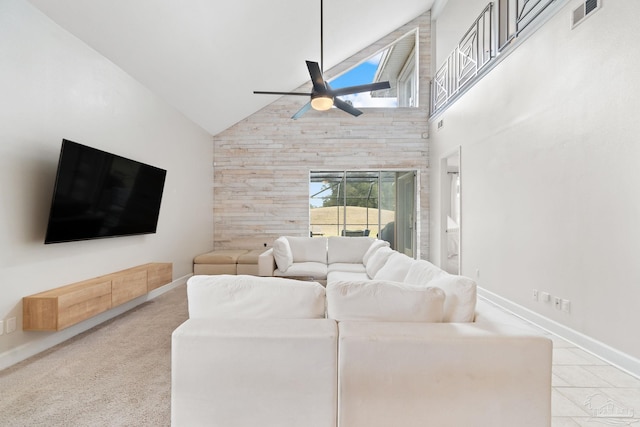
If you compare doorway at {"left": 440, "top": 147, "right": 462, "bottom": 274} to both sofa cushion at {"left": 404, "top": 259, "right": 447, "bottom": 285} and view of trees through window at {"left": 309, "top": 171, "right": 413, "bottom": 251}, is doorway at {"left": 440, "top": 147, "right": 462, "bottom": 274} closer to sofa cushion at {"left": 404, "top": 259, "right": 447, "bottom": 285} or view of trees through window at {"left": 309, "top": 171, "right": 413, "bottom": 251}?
view of trees through window at {"left": 309, "top": 171, "right": 413, "bottom": 251}

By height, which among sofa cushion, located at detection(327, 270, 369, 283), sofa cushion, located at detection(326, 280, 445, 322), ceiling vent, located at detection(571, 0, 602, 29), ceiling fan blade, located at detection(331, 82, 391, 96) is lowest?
sofa cushion, located at detection(327, 270, 369, 283)

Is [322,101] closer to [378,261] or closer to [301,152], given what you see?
[378,261]

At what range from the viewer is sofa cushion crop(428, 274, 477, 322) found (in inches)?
62.9

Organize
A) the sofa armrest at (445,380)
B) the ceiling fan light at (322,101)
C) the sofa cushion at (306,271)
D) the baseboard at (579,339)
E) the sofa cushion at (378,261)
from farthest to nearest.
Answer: the sofa cushion at (306,271), the sofa cushion at (378,261), the ceiling fan light at (322,101), the baseboard at (579,339), the sofa armrest at (445,380)

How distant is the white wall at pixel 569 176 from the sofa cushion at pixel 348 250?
5.54 feet

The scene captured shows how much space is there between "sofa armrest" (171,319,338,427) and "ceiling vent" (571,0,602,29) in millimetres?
3339

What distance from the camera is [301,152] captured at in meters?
6.71

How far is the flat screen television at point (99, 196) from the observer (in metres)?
2.66

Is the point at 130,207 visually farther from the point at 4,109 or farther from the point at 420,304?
the point at 420,304

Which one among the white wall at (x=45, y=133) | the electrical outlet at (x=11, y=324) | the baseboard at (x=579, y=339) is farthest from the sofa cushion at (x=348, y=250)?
the electrical outlet at (x=11, y=324)

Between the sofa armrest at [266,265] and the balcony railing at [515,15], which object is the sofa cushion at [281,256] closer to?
the sofa armrest at [266,265]

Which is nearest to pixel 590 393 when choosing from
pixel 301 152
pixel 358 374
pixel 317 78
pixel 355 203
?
pixel 358 374

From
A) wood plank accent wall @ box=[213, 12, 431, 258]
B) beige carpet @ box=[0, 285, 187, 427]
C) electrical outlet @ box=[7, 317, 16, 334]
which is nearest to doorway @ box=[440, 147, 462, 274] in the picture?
wood plank accent wall @ box=[213, 12, 431, 258]

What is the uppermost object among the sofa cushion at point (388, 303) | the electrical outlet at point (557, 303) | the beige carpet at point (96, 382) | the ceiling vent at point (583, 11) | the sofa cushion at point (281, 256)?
the ceiling vent at point (583, 11)
